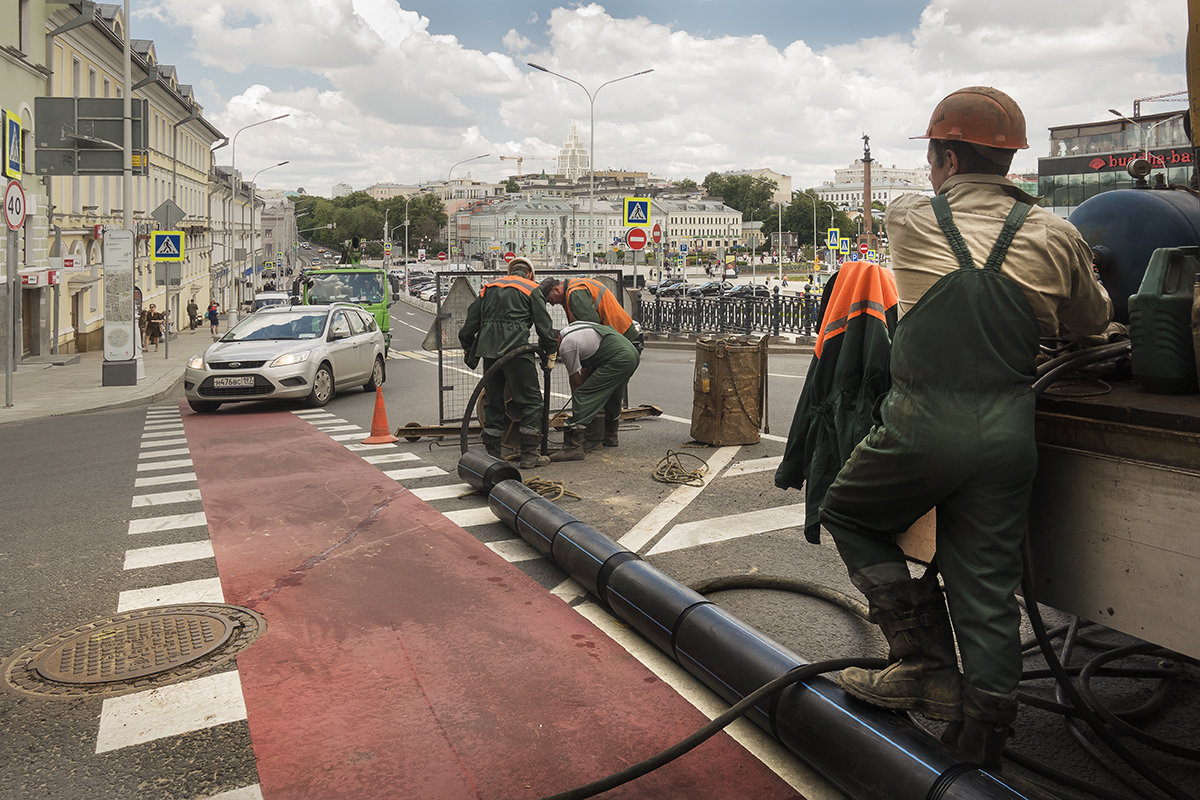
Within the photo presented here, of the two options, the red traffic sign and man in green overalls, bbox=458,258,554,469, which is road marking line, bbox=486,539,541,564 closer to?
man in green overalls, bbox=458,258,554,469

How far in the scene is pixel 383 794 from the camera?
325 cm

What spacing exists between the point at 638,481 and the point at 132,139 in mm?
16993

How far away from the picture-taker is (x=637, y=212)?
25500mm

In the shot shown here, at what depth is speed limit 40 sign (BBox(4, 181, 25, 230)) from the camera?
1439cm

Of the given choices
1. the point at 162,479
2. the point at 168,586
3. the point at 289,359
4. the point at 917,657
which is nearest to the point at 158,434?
the point at 289,359

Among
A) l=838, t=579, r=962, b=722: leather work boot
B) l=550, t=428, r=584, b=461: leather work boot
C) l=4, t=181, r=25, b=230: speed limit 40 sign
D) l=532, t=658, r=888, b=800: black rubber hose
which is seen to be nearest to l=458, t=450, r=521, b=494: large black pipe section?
l=550, t=428, r=584, b=461: leather work boot

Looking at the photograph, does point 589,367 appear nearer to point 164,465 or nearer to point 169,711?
point 164,465

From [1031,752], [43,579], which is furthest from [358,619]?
[1031,752]

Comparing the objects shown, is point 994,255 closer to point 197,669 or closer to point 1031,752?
point 1031,752

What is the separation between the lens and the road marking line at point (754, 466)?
28.4 feet

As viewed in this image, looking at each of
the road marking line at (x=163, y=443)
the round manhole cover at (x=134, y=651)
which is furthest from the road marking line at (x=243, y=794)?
the road marking line at (x=163, y=443)

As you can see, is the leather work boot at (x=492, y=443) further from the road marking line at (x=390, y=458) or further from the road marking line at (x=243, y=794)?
the road marking line at (x=243, y=794)

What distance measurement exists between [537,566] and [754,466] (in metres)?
3.54

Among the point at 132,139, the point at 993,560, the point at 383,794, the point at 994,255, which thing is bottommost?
the point at 383,794
